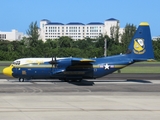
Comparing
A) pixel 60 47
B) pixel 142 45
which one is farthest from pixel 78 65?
pixel 60 47

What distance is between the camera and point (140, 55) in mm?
37906

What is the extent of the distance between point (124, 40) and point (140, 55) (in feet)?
338

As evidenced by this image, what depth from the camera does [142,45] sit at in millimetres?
38219

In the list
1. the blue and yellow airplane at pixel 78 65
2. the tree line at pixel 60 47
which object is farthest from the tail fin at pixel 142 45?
the tree line at pixel 60 47

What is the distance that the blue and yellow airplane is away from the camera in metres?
36.9

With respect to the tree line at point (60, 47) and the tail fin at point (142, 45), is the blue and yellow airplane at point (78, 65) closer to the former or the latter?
the tail fin at point (142, 45)

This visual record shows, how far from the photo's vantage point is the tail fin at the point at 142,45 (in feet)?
124

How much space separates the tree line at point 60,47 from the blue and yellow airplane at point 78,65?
45.3 meters

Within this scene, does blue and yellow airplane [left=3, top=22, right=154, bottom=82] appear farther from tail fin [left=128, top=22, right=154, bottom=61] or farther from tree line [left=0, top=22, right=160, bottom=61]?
tree line [left=0, top=22, right=160, bottom=61]

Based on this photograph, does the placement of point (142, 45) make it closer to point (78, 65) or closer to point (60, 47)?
point (78, 65)

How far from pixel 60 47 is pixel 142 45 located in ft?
327
